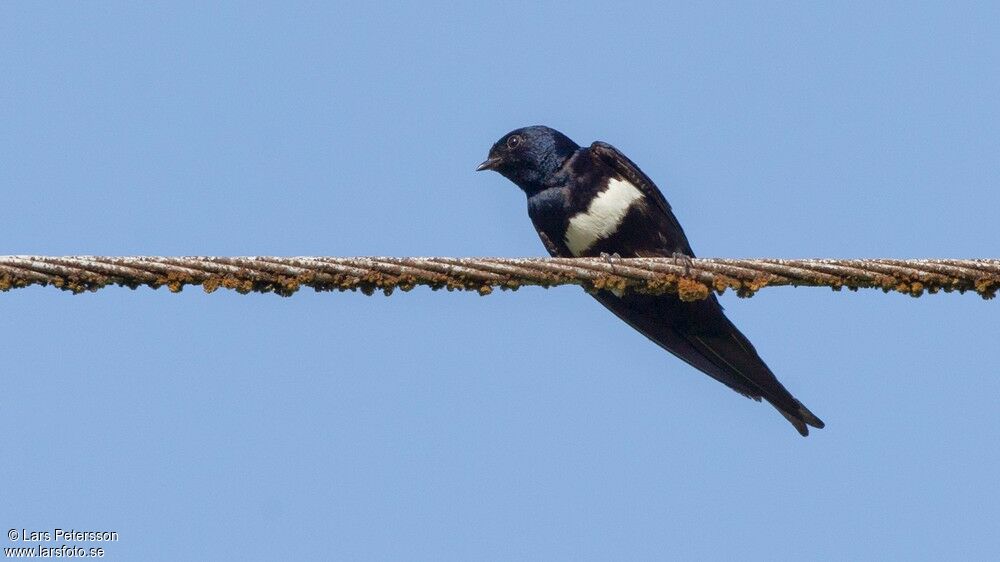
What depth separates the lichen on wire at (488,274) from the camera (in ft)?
13.6

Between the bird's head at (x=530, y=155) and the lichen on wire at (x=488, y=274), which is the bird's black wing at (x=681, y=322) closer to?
the bird's head at (x=530, y=155)

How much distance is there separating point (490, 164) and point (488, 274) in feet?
12.0

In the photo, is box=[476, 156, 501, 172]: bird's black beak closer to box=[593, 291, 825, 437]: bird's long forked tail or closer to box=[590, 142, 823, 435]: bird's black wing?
box=[590, 142, 823, 435]: bird's black wing

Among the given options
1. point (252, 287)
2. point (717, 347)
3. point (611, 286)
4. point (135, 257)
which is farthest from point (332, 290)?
point (717, 347)

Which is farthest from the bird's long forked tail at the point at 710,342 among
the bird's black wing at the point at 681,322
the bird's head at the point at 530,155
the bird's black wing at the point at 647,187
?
the bird's head at the point at 530,155

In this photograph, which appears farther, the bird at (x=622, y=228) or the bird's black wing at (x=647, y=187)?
the bird's black wing at (x=647, y=187)

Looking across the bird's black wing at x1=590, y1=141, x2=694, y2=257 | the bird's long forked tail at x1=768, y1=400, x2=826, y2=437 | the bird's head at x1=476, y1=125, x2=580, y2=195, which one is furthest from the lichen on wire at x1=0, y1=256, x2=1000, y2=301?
the bird's head at x1=476, y1=125, x2=580, y2=195

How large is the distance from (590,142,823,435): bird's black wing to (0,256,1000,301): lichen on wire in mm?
1757

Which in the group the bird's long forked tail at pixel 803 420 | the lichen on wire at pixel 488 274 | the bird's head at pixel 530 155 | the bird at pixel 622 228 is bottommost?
the bird's long forked tail at pixel 803 420

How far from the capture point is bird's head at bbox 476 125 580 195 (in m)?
7.65

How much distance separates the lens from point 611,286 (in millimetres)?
4660

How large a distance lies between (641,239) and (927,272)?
285 cm

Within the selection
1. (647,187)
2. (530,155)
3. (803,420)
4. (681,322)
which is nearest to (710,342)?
(681,322)

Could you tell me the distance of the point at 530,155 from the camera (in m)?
7.71
